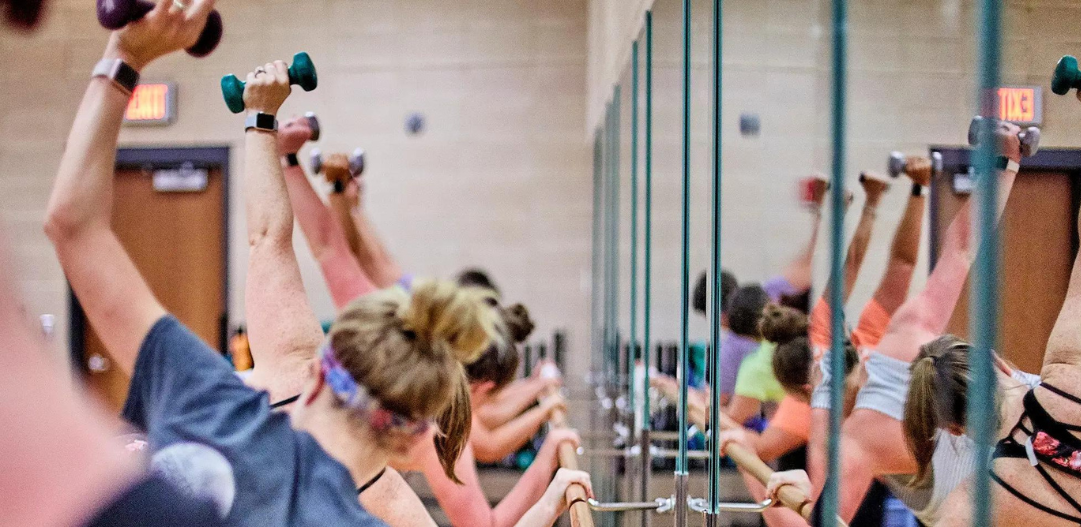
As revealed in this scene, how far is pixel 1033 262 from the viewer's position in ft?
1.51

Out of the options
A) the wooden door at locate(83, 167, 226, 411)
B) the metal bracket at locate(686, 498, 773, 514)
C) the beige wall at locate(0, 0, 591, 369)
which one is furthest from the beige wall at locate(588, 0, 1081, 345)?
the beige wall at locate(0, 0, 591, 369)

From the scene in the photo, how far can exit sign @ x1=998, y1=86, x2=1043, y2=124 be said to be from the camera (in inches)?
17.8

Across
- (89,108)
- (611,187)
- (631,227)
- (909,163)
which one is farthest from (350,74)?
(909,163)

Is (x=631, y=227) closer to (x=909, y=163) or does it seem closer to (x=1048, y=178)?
(x=909, y=163)

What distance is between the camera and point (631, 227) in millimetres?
2592

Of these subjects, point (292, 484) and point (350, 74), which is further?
point (350, 74)

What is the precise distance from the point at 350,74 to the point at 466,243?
213 centimetres

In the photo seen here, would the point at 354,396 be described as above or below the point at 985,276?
below

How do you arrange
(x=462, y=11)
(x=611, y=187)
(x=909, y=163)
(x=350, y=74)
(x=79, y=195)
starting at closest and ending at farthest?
(x=909, y=163) < (x=79, y=195) < (x=350, y=74) < (x=611, y=187) < (x=462, y=11)

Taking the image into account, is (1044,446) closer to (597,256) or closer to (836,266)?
(836,266)

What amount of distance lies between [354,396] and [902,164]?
568 mm

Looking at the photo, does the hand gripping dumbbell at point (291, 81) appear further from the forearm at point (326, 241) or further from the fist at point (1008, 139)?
the fist at point (1008, 139)

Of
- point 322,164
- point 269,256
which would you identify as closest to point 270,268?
point 269,256

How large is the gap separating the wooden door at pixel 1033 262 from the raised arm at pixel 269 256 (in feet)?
2.74
